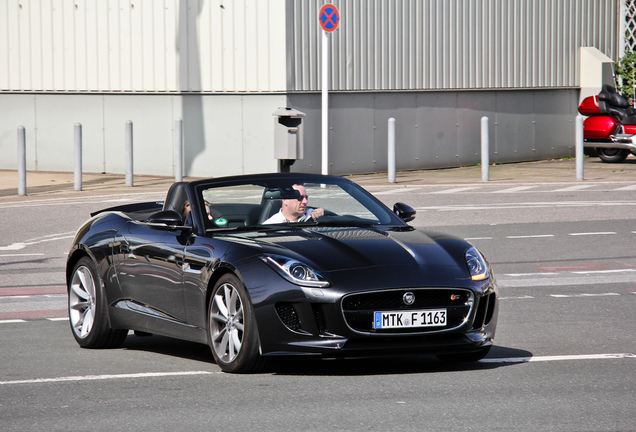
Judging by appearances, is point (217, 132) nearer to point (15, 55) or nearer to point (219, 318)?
point (15, 55)

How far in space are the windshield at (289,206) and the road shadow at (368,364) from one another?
886 mm

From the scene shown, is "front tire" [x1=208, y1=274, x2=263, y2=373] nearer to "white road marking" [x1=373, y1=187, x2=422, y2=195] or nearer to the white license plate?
the white license plate

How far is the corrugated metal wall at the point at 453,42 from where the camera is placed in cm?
2420

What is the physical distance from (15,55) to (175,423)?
74.6 feet

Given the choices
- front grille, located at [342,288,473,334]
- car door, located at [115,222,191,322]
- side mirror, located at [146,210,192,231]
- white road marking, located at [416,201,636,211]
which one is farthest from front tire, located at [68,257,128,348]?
white road marking, located at [416,201,636,211]

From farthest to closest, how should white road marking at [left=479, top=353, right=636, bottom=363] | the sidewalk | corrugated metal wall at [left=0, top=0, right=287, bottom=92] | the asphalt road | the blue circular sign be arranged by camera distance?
corrugated metal wall at [left=0, top=0, right=287, bottom=92] < the sidewalk < the blue circular sign < white road marking at [left=479, top=353, right=636, bottom=363] < the asphalt road

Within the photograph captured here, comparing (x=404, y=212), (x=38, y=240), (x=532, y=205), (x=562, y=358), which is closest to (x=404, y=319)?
(x=562, y=358)

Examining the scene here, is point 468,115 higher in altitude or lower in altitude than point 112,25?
lower

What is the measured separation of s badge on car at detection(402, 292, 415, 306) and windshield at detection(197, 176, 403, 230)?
104 centimetres

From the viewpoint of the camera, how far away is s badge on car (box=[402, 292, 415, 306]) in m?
6.45

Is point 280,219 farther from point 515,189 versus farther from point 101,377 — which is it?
point 515,189

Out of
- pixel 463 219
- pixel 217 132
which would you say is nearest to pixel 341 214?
pixel 463 219

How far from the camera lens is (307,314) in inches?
251

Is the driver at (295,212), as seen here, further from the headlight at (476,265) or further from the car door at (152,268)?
the headlight at (476,265)
